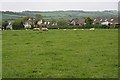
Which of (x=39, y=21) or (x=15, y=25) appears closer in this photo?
(x=15, y=25)

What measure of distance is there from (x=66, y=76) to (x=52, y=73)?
0.68 meters

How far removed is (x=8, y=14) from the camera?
99062 mm

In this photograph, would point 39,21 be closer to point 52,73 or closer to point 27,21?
point 27,21

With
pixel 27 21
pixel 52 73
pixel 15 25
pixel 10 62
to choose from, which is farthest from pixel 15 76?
pixel 27 21

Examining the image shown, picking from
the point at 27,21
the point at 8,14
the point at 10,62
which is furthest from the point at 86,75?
the point at 8,14

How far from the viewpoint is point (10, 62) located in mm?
12102

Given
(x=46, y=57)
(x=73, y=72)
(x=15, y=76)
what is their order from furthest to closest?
(x=46, y=57) < (x=73, y=72) < (x=15, y=76)

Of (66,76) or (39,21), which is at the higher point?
(39,21)

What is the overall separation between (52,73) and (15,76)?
1287mm

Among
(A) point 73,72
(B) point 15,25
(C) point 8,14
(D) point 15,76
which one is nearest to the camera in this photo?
(D) point 15,76

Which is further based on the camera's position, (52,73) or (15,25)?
(15,25)

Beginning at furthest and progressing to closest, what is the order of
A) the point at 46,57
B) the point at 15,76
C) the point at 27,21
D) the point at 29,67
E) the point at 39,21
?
the point at 39,21
the point at 27,21
the point at 46,57
the point at 29,67
the point at 15,76

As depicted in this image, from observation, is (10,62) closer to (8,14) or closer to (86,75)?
(86,75)

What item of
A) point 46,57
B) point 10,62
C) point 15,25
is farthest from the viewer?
point 15,25
